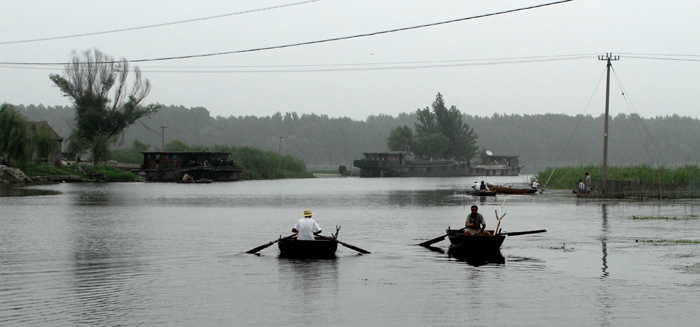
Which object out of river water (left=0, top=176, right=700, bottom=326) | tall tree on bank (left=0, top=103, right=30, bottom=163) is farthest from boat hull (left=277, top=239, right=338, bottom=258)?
tall tree on bank (left=0, top=103, right=30, bottom=163)

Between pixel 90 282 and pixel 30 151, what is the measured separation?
60983 millimetres

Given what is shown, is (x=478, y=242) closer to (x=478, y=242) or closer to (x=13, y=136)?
(x=478, y=242)

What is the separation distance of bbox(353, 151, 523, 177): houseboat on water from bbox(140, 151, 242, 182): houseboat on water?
44766mm

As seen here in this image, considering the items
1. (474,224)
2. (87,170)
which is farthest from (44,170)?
(474,224)

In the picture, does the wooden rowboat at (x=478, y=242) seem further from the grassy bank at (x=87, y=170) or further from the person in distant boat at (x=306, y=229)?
the grassy bank at (x=87, y=170)

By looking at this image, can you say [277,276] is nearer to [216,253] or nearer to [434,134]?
[216,253]

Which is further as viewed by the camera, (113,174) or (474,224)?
(113,174)

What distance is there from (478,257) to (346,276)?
510cm

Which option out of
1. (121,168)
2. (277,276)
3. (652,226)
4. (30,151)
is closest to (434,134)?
(121,168)

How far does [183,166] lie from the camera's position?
311 ft

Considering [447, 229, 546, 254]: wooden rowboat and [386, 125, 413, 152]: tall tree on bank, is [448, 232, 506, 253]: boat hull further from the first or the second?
[386, 125, 413, 152]: tall tree on bank

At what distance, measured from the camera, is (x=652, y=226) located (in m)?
30.5

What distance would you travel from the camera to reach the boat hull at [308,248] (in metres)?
21.2

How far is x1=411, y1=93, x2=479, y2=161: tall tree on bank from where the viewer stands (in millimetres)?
158000
